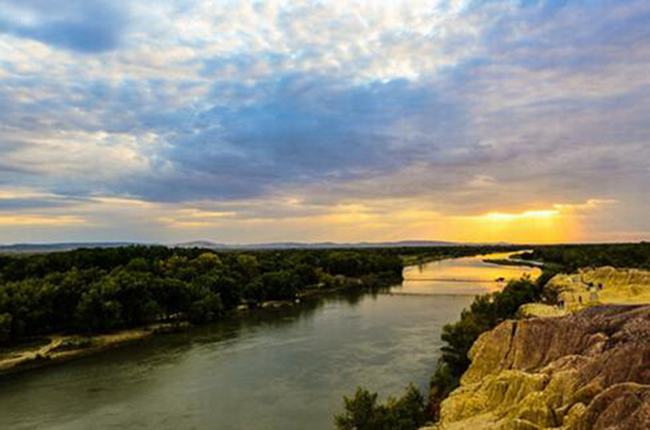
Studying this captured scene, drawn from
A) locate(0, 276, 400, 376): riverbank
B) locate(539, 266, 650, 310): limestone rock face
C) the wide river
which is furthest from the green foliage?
locate(0, 276, 400, 376): riverbank

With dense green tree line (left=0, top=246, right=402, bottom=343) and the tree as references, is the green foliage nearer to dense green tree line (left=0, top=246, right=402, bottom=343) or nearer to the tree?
the tree

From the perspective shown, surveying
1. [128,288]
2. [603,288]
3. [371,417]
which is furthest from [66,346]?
[603,288]

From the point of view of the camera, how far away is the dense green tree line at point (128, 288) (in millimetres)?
56219

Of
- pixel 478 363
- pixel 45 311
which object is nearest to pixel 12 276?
pixel 45 311

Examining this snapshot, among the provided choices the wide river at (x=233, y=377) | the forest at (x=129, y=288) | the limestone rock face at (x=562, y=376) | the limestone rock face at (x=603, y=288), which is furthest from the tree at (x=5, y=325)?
the limestone rock face at (x=603, y=288)

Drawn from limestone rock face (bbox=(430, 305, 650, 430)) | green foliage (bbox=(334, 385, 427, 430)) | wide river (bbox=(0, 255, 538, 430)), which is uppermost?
limestone rock face (bbox=(430, 305, 650, 430))

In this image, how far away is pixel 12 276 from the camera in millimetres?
73812

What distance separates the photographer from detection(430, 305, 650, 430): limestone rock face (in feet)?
58.4

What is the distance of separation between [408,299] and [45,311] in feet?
160

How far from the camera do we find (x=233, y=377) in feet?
136

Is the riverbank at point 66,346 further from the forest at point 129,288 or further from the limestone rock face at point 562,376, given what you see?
the limestone rock face at point 562,376

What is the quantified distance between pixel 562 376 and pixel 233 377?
83.2 ft

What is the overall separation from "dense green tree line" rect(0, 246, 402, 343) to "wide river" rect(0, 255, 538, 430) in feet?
18.2

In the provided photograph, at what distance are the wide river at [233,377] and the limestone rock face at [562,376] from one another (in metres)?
8.21
